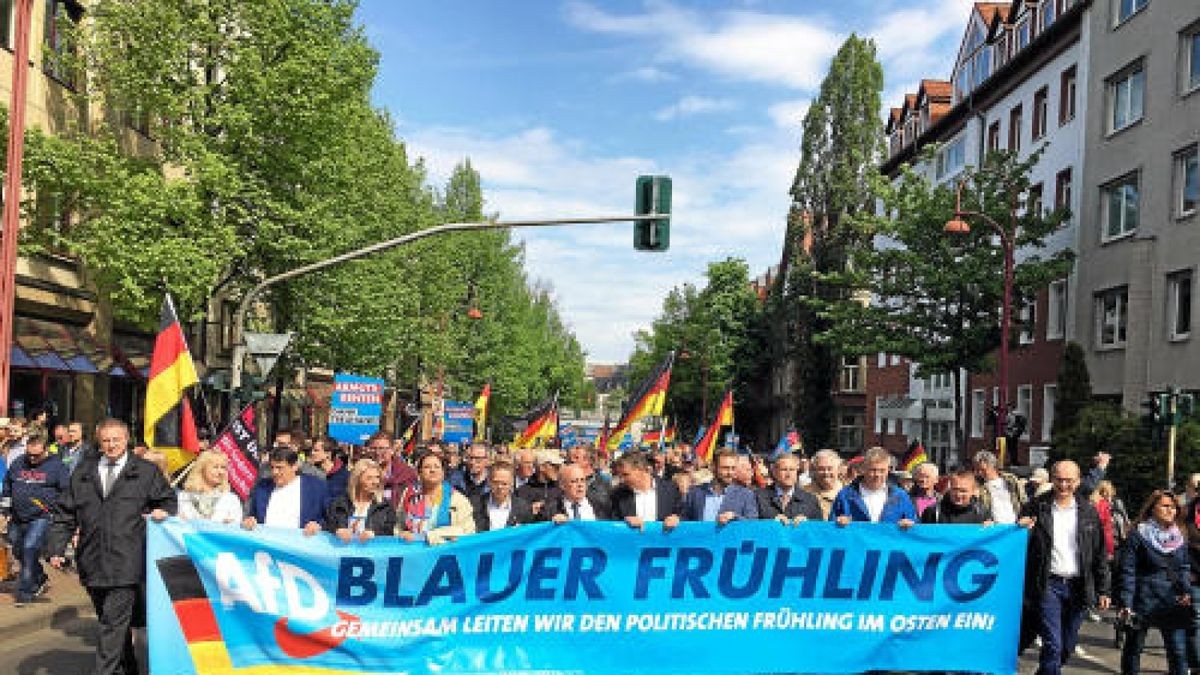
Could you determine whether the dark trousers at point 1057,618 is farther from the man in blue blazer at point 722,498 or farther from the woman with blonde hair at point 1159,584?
the man in blue blazer at point 722,498

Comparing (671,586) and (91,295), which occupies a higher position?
(91,295)

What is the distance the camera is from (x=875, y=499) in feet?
28.0

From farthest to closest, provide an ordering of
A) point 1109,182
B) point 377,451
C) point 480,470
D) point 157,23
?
point 1109,182
point 157,23
point 377,451
point 480,470

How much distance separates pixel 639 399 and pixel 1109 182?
59.3ft

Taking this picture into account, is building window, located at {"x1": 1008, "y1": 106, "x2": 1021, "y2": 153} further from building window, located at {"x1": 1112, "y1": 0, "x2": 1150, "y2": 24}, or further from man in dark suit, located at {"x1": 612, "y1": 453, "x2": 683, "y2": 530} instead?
man in dark suit, located at {"x1": 612, "y1": 453, "x2": 683, "y2": 530}

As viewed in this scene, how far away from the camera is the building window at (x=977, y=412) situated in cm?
4259

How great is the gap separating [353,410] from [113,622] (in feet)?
40.2

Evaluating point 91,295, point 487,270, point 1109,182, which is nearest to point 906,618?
point 91,295

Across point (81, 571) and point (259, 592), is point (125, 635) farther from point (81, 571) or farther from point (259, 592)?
point (259, 592)

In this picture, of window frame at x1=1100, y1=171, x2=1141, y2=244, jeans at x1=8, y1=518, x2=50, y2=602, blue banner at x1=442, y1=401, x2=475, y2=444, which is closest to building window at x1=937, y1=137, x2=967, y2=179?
window frame at x1=1100, y1=171, x2=1141, y2=244

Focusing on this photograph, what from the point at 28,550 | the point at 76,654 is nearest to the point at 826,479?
the point at 76,654

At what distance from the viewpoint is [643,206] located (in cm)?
1808

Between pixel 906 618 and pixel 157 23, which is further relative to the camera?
pixel 157 23

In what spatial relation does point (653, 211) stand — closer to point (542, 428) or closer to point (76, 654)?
point (542, 428)
